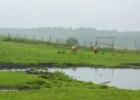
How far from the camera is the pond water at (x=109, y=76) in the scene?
4181 centimetres

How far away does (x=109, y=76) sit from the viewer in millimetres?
47969

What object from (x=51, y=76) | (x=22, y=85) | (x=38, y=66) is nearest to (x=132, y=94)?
(x=22, y=85)

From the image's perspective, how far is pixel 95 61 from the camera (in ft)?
206

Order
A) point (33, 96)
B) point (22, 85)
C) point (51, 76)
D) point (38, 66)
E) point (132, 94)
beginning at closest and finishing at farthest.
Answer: point (33, 96)
point (132, 94)
point (22, 85)
point (51, 76)
point (38, 66)

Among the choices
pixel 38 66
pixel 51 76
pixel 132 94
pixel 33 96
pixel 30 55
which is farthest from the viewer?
pixel 30 55

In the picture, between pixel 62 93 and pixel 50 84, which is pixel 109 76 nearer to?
pixel 50 84

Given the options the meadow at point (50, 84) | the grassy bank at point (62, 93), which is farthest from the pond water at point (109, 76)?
the grassy bank at point (62, 93)

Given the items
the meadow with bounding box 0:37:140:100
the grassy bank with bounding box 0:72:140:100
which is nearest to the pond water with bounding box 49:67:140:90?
the meadow with bounding box 0:37:140:100

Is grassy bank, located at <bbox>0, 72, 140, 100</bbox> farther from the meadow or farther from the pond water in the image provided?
the pond water

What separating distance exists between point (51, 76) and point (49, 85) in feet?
19.8

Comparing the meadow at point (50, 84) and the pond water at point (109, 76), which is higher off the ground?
the meadow at point (50, 84)

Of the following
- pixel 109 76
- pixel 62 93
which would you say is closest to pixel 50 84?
pixel 62 93

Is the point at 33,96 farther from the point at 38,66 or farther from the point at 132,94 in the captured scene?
the point at 38,66

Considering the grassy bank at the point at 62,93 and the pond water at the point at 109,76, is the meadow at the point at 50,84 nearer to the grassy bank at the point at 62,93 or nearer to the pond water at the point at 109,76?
the grassy bank at the point at 62,93
